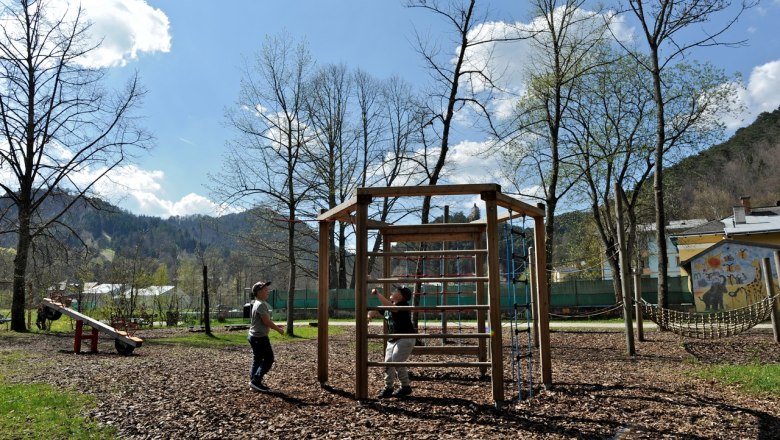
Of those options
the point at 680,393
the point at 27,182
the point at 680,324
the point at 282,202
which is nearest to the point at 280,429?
the point at 680,393

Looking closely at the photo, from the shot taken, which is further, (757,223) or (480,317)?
(757,223)

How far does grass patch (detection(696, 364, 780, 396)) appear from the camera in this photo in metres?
7.26

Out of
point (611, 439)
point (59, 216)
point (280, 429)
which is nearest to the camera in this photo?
point (611, 439)

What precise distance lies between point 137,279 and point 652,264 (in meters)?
51.4

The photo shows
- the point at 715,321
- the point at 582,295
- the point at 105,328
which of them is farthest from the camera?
the point at 582,295

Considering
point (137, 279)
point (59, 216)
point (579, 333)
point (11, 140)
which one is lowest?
point (579, 333)

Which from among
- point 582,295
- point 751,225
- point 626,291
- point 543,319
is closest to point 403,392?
point 543,319

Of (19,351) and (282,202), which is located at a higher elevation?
(282,202)

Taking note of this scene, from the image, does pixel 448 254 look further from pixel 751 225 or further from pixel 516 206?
pixel 751 225

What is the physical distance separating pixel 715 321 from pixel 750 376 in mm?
5541

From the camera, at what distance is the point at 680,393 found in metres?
7.09

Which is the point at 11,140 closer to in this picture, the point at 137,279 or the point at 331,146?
the point at 137,279

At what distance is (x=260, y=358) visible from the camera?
305 inches

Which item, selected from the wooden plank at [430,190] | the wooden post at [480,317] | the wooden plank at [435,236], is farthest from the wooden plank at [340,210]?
the wooden post at [480,317]
